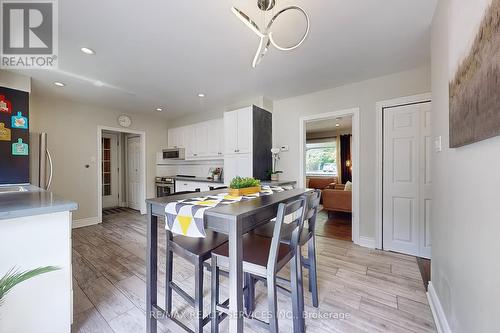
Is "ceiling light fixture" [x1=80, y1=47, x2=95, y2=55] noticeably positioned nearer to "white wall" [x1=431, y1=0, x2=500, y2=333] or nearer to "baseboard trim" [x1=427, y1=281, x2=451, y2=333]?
"white wall" [x1=431, y1=0, x2=500, y2=333]

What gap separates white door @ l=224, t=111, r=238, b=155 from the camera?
371 centimetres

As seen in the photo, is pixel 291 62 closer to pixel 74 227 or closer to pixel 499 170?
pixel 499 170

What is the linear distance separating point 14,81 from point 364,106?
4.79m

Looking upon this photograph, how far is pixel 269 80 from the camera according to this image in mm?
2973

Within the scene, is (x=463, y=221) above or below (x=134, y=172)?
below

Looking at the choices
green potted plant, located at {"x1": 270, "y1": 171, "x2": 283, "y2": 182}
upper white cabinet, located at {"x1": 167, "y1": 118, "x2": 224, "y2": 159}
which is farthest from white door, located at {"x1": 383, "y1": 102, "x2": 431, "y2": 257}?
upper white cabinet, located at {"x1": 167, "y1": 118, "x2": 224, "y2": 159}

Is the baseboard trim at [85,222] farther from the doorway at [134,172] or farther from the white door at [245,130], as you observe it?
the white door at [245,130]

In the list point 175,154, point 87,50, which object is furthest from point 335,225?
point 87,50

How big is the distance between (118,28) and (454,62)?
2529 mm

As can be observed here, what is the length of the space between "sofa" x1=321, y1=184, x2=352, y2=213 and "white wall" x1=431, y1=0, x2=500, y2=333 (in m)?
2.54

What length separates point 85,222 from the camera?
4.11 metres

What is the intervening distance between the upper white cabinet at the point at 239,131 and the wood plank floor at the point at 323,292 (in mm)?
1918

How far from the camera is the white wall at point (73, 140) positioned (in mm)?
3705

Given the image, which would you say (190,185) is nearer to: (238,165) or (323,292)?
(238,165)
